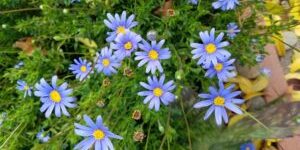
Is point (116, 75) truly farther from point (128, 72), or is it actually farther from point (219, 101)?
point (219, 101)

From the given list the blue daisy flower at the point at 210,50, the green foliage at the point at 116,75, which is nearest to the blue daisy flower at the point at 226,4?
the green foliage at the point at 116,75

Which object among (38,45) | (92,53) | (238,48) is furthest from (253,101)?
(38,45)

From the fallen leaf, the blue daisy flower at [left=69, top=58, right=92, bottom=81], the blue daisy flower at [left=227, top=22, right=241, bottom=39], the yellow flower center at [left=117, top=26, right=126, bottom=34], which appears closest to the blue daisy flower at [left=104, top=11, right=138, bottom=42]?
the yellow flower center at [left=117, top=26, right=126, bottom=34]

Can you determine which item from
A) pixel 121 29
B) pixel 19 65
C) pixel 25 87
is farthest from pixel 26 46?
pixel 121 29

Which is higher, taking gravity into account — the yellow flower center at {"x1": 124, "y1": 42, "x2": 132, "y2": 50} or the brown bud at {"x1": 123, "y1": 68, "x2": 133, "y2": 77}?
the yellow flower center at {"x1": 124, "y1": 42, "x2": 132, "y2": 50}

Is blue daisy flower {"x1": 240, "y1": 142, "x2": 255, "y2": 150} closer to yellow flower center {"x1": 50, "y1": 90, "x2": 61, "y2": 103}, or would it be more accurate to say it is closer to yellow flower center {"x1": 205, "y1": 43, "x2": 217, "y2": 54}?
yellow flower center {"x1": 205, "y1": 43, "x2": 217, "y2": 54}
